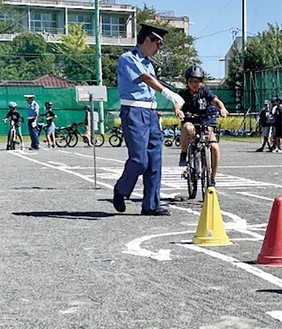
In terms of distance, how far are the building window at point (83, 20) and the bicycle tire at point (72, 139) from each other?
7640 cm

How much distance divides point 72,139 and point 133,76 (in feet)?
84.4

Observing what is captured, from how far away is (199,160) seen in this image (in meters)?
11.2

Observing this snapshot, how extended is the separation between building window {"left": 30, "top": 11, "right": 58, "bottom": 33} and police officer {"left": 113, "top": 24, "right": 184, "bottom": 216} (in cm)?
9939

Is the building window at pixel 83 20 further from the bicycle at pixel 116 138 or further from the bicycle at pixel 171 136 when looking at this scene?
the bicycle at pixel 116 138

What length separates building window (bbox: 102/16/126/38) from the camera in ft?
369

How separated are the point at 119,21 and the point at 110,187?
10245 centimetres

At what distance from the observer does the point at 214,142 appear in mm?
11344

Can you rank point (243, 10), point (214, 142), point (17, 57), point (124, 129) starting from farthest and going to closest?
point (17, 57) < point (243, 10) < point (214, 142) < point (124, 129)

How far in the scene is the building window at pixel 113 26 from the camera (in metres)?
112

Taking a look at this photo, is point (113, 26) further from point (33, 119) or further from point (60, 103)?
point (33, 119)

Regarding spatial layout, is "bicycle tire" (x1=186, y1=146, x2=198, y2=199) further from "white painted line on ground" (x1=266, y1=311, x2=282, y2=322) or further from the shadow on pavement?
"white painted line on ground" (x1=266, y1=311, x2=282, y2=322)

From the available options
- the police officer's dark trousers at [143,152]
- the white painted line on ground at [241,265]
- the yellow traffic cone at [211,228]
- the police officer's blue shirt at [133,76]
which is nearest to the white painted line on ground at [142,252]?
the white painted line on ground at [241,265]

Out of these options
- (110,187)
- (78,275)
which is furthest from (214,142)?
(78,275)

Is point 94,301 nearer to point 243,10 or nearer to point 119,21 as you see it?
point 243,10
